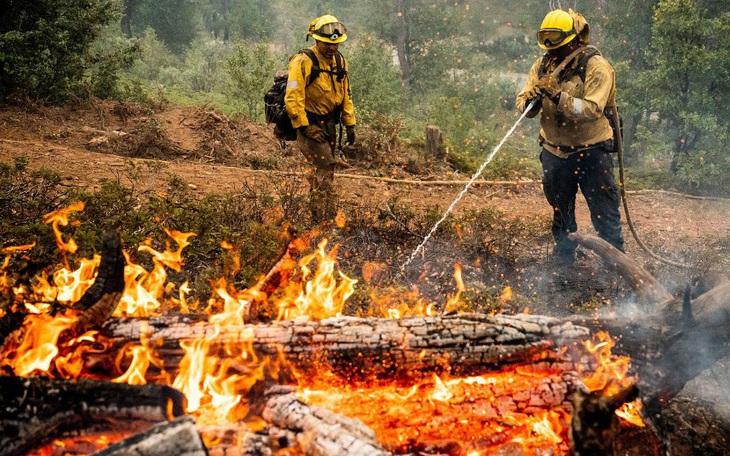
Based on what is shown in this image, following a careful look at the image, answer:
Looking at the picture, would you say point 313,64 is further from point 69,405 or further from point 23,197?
point 69,405

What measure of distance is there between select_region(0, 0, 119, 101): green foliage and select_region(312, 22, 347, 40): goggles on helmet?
6558mm

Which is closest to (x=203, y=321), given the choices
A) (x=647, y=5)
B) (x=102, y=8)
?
(x=102, y=8)

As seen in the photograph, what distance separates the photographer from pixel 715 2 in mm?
11484

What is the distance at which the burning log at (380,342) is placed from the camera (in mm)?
3258

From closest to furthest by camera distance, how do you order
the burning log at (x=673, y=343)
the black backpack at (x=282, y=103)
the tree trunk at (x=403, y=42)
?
1. the burning log at (x=673, y=343)
2. the black backpack at (x=282, y=103)
3. the tree trunk at (x=403, y=42)

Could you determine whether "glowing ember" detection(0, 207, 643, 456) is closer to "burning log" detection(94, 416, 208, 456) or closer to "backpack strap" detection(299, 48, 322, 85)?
"burning log" detection(94, 416, 208, 456)

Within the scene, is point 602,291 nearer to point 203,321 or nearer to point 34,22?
point 203,321

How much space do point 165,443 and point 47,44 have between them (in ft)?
32.6

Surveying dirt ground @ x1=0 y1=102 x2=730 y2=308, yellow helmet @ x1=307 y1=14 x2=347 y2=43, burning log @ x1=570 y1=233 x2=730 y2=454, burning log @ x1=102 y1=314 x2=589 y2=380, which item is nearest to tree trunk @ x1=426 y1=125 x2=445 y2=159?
dirt ground @ x1=0 y1=102 x2=730 y2=308

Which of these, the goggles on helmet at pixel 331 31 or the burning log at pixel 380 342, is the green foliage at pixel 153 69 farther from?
the burning log at pixel 380 342

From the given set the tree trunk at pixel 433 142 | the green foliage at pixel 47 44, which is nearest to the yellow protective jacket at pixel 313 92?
the tree trunk at pixel 433 142

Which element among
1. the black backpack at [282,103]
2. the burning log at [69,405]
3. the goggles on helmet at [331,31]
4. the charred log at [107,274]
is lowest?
the burning log at [69,405]

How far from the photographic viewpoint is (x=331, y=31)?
18.9ft

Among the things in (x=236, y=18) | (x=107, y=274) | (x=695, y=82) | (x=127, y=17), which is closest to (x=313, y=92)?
(x=107, y=274)
